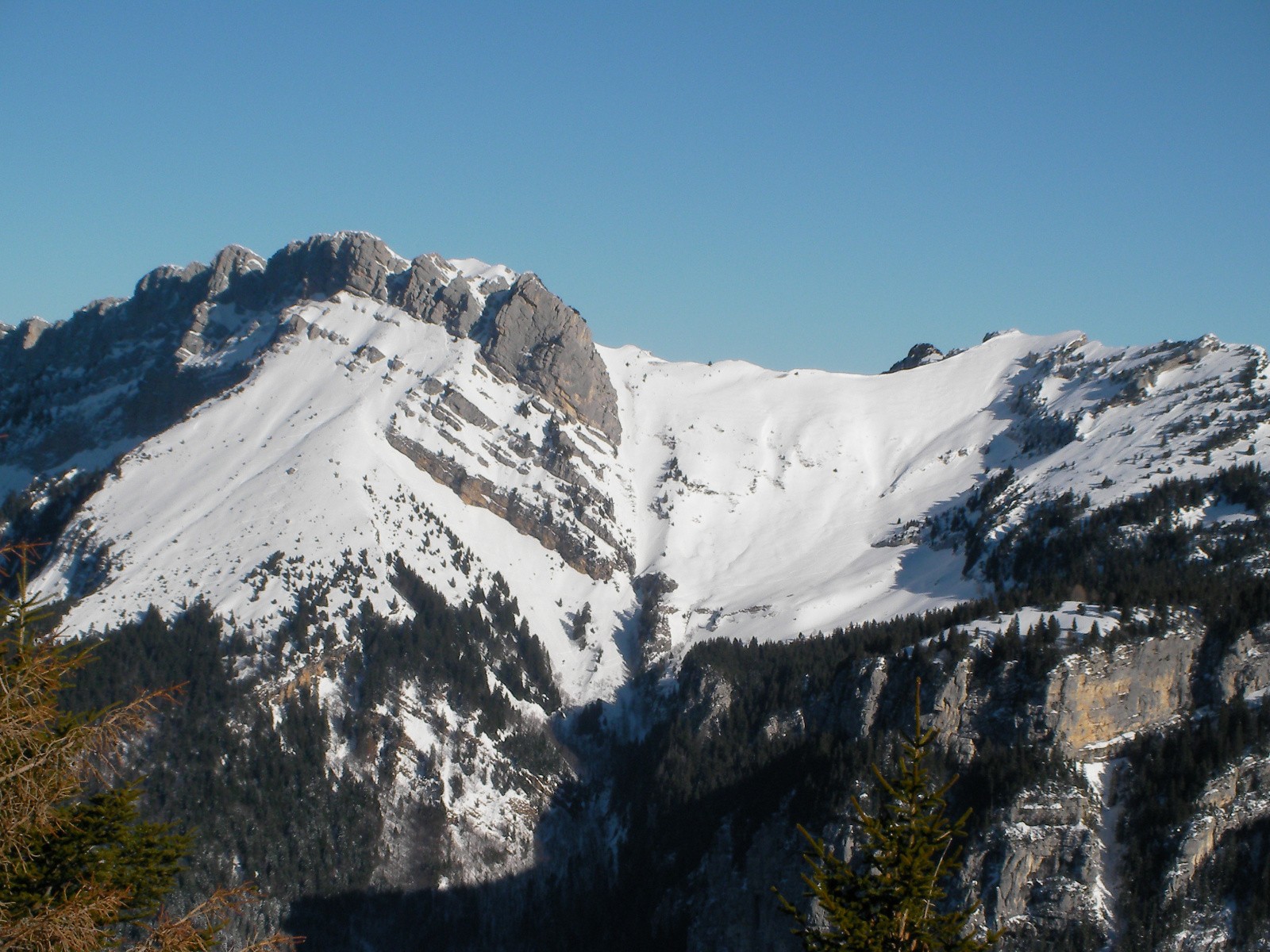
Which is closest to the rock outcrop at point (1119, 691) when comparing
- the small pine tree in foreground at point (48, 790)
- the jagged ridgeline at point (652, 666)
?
the jagged ridgeline at point (652, 666)

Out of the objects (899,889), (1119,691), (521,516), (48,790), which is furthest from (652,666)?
(48,790)

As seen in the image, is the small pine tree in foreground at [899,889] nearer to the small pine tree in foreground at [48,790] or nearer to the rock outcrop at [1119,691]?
the small pine tree in foreground at [48,790]

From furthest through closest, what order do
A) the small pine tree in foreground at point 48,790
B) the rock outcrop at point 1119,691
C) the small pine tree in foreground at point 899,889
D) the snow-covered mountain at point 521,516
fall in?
the snow-covered mountain at point 521,516 < the rock outcrop at point 1119,691 < the small pine tree in foreground at point 899,889 < the small pine tree in foreground at point 48,790

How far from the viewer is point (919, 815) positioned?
888 inches

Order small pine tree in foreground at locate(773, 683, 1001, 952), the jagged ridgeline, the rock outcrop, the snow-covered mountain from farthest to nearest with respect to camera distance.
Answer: the snow-covered mountain, the rock outcrop, the jagged ridgeline, small pine tree in foreground at locate(773, 683, 1001, 952)

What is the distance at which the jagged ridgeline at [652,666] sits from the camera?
108500 mm

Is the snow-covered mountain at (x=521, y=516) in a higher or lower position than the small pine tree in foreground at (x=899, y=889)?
higher

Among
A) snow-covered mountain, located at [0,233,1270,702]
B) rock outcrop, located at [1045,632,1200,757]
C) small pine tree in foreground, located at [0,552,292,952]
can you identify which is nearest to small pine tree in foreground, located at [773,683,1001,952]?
small pine tree in foreground, located at [0,552,292,952]

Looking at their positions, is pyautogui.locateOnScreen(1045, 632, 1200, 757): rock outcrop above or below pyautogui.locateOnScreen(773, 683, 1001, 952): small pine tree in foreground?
above

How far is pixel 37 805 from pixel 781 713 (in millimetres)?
134475

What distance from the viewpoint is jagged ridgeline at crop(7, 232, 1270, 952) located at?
→ 108 m

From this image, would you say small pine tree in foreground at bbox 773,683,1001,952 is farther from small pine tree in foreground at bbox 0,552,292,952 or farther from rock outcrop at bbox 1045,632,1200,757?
rock outcrop at bbox 1045,632,1200,757

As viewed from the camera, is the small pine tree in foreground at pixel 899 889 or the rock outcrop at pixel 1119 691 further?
the rock outcrop at pixel 1119 691

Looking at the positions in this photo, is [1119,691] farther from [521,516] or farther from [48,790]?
[48,790]
